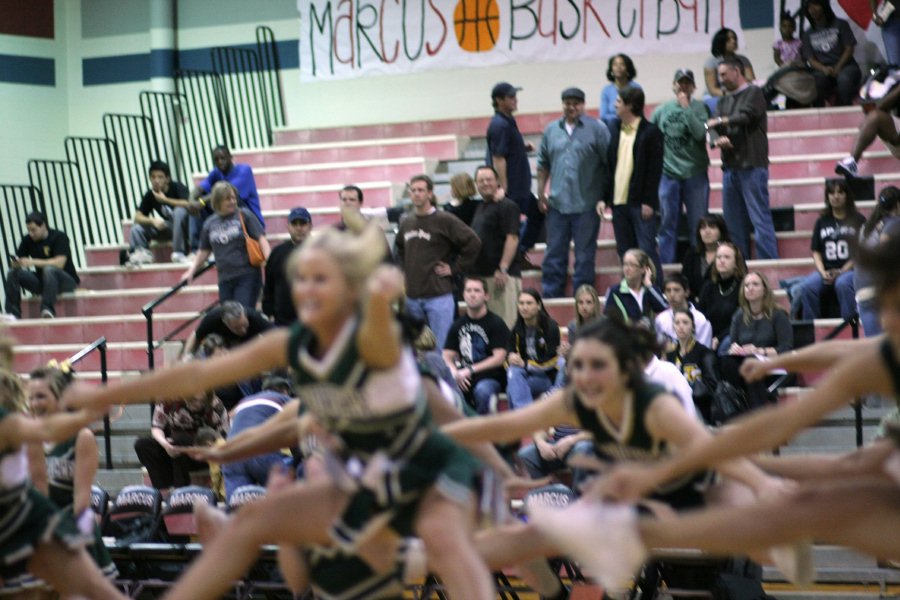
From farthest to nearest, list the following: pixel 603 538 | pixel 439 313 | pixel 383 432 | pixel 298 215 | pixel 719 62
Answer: pixel 719 62, pixel 298 215, pixel 439 313, pixel 383 432, pixel 603 538

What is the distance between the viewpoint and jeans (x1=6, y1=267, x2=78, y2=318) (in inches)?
549

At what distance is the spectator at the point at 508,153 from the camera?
39.0 feet

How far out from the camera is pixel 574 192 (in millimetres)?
11336

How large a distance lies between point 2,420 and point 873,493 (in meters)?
3.45

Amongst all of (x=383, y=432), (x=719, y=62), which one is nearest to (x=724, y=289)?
(x=719, y=62)

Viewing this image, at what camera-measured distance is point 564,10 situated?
49.3 ft

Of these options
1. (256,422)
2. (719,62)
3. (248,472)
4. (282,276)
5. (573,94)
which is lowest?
(248,472)

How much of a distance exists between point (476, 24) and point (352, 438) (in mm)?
10816

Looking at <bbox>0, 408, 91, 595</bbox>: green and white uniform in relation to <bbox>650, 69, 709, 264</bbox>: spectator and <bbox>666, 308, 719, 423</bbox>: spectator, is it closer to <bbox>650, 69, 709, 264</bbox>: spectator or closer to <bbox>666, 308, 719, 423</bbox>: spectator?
<bbox>666, 308, 719, 423</bbox>: spectator

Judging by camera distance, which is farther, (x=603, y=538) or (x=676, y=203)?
(x=676, y=203)

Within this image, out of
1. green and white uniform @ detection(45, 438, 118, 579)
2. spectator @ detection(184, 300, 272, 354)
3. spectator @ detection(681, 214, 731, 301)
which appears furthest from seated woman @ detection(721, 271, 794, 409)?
green and white uniform @ detection(45, 438, 118, 579)

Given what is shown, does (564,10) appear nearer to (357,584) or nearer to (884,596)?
(884,596)

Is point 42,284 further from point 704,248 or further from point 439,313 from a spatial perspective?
point 704,248

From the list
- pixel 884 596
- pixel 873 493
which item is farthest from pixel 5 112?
pixel 873 493
